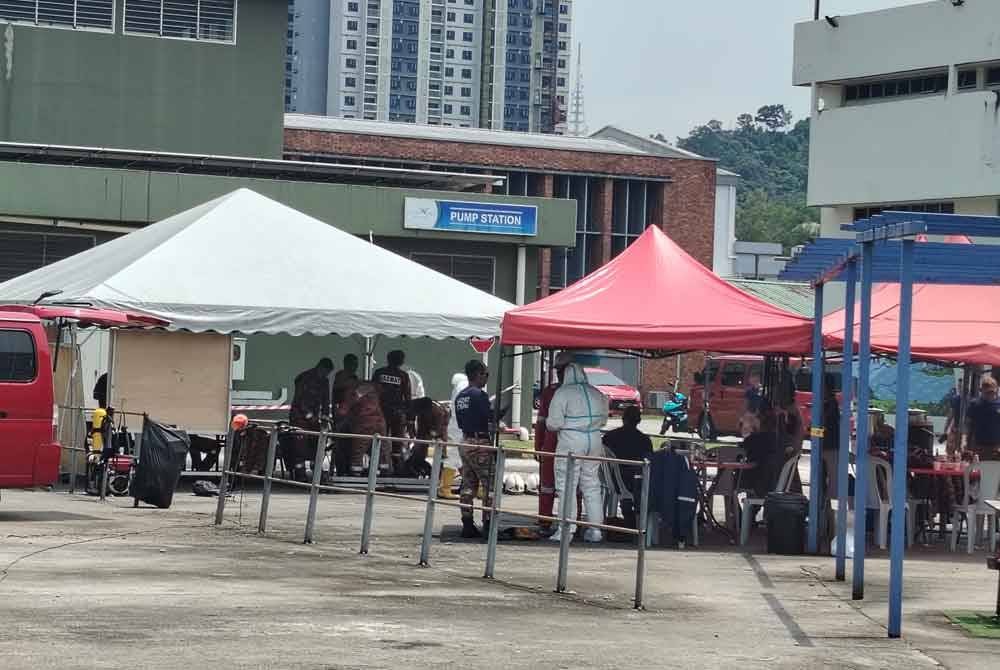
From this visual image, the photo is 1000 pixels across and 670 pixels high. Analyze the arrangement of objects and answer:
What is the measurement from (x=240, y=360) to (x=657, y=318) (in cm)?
2108

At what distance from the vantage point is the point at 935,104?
50.8m

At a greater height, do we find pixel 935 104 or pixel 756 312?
pixel 935 104

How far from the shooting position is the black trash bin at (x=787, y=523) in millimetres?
17406

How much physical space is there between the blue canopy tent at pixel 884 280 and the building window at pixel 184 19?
2643cm

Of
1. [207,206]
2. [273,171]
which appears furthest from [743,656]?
[273,171]

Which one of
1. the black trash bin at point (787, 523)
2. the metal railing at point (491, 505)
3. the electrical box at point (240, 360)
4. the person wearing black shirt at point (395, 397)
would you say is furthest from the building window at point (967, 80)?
the metal railing at point (491, 505)

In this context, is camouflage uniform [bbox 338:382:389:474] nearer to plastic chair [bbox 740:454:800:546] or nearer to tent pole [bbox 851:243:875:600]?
plastic chair [bbox 740:454:800:546]

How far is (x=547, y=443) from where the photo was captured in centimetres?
1873

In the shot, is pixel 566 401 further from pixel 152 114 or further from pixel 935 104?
pixel 935 104

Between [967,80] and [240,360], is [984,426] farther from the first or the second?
[967,80]

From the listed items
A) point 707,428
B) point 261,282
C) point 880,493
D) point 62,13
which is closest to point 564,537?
point 880,493

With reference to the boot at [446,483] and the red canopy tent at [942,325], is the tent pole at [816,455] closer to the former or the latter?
the red canopy tent at [942,325]

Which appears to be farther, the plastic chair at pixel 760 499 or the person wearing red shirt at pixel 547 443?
the plastic chair at pixel 760 499

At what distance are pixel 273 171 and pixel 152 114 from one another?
3740 millimetres
